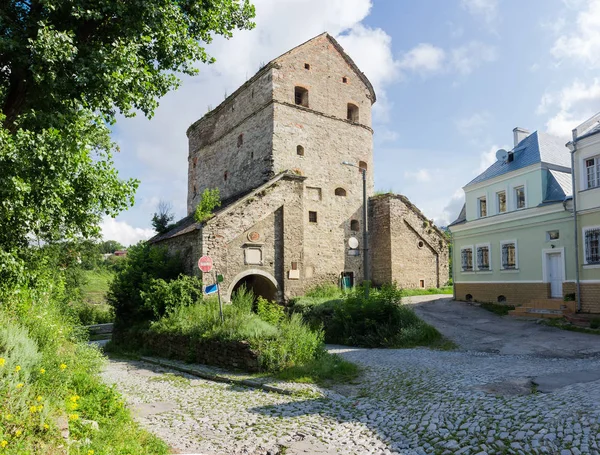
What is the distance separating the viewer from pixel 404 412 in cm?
757

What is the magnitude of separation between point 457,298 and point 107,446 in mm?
21169

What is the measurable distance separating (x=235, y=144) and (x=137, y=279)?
37.4 feet

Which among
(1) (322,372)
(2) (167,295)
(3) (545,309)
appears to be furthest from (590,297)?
(2) (167,295)

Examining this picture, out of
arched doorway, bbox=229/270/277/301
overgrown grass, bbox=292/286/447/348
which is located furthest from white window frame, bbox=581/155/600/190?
arched doorway, bbox=229/270/277/301

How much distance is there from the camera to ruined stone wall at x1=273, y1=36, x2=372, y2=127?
25828 millimetres

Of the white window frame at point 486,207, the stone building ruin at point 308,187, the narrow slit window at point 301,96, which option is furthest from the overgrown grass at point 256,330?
the narrow slit window at point 301,96

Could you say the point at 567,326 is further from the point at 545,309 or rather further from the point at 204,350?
the point at 204,350

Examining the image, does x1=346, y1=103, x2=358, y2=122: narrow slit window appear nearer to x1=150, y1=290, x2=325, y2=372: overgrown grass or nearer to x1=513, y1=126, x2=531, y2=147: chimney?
x1=513, y1=126, x2=531, y2=147: chimney

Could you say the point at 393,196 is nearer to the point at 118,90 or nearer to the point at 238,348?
the point at 238,348

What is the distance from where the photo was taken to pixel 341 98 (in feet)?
91.8

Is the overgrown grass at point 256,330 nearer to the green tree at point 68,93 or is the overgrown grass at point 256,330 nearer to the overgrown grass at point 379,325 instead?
the overgrown grass at point 379,325

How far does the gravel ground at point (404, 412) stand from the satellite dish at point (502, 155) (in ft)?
45.1

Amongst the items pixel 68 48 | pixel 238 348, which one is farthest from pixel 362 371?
pixel 68 48

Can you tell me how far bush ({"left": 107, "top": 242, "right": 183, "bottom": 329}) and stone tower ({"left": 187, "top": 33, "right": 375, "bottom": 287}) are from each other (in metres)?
5.82
